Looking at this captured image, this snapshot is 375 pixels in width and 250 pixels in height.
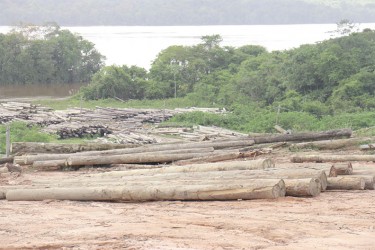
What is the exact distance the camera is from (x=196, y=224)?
7.65 meters

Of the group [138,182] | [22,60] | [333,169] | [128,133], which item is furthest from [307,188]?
[22,60]

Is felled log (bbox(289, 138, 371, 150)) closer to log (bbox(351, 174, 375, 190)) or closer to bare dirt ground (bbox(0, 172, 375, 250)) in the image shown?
log (bbox(351, 174, 375, 190))

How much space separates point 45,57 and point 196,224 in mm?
56505

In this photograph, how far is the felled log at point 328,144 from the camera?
15.2m

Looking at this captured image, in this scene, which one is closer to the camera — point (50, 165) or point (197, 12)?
point (50, 165)

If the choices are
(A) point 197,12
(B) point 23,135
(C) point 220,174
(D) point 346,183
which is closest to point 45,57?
(B) point 23,135

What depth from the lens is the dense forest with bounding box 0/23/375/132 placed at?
30484 millimetres

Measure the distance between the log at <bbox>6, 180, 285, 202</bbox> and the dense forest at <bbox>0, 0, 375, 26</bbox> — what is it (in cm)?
13403

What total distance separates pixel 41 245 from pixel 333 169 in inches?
208

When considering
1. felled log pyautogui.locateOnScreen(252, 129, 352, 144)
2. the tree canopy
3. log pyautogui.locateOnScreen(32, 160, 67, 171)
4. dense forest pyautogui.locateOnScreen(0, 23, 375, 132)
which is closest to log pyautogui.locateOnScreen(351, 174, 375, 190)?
felled log pyautogui.locateOnScreen(252, 129, 352, 144)

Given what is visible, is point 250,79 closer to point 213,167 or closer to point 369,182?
point 213,167

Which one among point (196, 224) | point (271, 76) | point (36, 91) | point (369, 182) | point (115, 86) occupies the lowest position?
point (196, 224)

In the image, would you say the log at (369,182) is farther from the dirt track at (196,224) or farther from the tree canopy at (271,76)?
the tree canopy at (271,76)

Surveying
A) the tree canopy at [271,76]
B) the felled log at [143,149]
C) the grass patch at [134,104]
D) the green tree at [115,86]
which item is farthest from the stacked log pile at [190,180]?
the green tree at [115,86]
